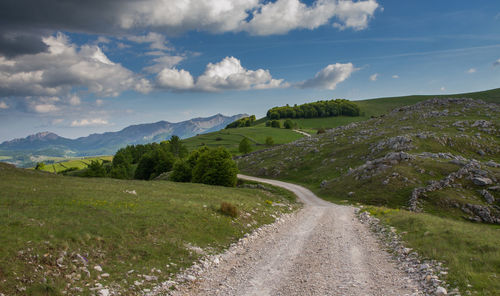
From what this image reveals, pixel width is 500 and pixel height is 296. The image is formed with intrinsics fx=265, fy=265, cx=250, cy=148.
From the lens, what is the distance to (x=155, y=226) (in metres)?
18.2

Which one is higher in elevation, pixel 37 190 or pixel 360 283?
pixel 37 190

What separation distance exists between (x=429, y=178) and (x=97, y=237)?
47.6m

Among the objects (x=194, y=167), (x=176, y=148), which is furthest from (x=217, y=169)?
(x=176, y=148)

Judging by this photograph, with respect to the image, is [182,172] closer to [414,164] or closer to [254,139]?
[414,164]

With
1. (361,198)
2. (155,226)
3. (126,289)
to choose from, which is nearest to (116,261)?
(126,289)

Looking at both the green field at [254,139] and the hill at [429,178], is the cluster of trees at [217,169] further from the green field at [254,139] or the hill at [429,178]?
the green field at [254,139]

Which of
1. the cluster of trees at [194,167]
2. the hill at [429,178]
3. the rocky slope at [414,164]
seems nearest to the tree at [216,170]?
the cluster of trees at [194,167]

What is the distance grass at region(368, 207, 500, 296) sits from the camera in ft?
37.8

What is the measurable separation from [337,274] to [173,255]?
29.9 feet

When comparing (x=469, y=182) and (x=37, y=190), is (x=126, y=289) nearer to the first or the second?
(x=37, y=190)

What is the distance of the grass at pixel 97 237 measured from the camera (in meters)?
11.2

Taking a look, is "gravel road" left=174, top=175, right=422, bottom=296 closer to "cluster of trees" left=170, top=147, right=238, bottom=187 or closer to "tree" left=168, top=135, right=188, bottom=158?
"cluster of trees" left=170, top=147, right=238, bottom=187

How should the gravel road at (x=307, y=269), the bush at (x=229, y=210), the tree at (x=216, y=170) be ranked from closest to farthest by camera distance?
the gravel road at (x=307, y=269) < the bush at (x=229, y=210) < the tree at (x=216, y=170)

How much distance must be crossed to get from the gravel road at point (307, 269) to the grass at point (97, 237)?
7.17ft
